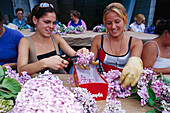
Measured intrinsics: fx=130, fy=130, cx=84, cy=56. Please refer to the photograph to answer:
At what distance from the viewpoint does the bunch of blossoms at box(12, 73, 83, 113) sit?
1.92ft

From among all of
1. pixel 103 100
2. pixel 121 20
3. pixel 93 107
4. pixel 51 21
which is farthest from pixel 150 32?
pixel 93 107

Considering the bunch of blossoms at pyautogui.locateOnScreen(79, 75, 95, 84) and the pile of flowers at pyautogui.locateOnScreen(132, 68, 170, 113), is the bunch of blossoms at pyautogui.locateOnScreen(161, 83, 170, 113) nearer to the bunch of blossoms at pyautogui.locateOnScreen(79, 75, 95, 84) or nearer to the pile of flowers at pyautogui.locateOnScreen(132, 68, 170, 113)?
the pile of flowers at pyautogui.locateOnScreen(132, 68, 170, 113)

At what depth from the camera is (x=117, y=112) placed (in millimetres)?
773

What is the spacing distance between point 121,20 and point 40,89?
152 centimetres

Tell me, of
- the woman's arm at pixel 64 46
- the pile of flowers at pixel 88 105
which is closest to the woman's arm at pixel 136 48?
the woman's arm at pixel 64 46

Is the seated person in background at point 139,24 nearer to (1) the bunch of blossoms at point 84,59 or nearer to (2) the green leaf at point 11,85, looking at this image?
(1) the bunch of blossoms at point 84,59

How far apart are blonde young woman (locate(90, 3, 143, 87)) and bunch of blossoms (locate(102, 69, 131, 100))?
2.24 feet

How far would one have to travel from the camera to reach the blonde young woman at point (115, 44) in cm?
180

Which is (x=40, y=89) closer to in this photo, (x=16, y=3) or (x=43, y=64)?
(x=43, y=64)

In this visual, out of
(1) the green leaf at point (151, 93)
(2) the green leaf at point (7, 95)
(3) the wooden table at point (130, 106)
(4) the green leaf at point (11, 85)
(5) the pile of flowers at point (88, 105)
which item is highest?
(4) the green leaf at point (11, 85)

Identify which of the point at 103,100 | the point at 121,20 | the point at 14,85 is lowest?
the point at 103,100

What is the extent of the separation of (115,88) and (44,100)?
67cm

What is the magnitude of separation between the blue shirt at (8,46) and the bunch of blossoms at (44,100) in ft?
5.63

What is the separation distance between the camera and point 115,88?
1.10 m
